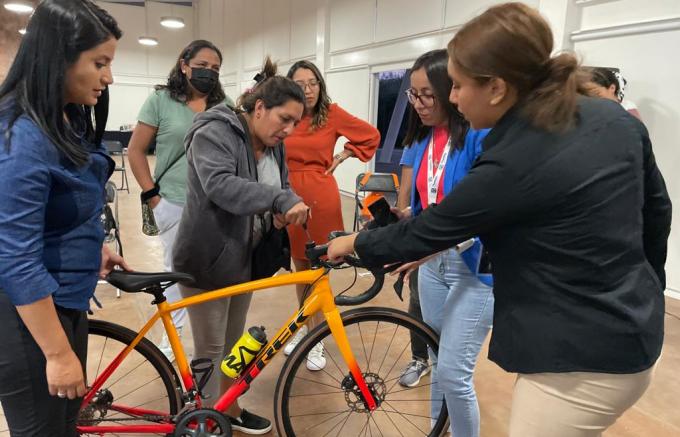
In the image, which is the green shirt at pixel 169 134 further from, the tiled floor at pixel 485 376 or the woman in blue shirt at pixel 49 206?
the woman in blue shirt at pixel 49 206

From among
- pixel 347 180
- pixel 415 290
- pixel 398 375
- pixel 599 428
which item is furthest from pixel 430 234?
pixel 347 180

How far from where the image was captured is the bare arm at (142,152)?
220 centimetres

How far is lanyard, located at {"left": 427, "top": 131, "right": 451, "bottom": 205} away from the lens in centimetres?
149

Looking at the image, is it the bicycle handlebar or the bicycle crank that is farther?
the bicycle crank

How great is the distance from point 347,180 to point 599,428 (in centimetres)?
664

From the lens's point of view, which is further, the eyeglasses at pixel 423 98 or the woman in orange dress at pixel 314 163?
the woman in orange dress at pixel 314 163

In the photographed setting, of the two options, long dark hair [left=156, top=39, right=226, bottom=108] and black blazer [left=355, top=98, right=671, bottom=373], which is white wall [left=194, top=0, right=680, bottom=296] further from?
long dark hair [left=156, top=39, right=226, bottom=108]

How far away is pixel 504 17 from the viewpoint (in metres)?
0.83

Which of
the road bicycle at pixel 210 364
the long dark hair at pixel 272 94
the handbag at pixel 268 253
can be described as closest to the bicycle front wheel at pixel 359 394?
the road bicycle at pixel 210 364

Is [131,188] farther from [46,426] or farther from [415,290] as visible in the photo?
[46,426]

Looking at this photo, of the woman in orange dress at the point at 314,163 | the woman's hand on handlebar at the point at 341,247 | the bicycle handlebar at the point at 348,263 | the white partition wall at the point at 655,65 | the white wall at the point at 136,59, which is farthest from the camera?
the white wall at the point at 136,59

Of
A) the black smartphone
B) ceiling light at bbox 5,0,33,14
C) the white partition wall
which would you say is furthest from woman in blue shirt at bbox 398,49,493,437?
ceiling light at bbox 5,0,33,14

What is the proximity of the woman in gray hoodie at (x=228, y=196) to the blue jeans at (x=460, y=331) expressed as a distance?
0.50 meters

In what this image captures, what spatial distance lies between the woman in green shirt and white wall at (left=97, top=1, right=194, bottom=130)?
41.7ft
